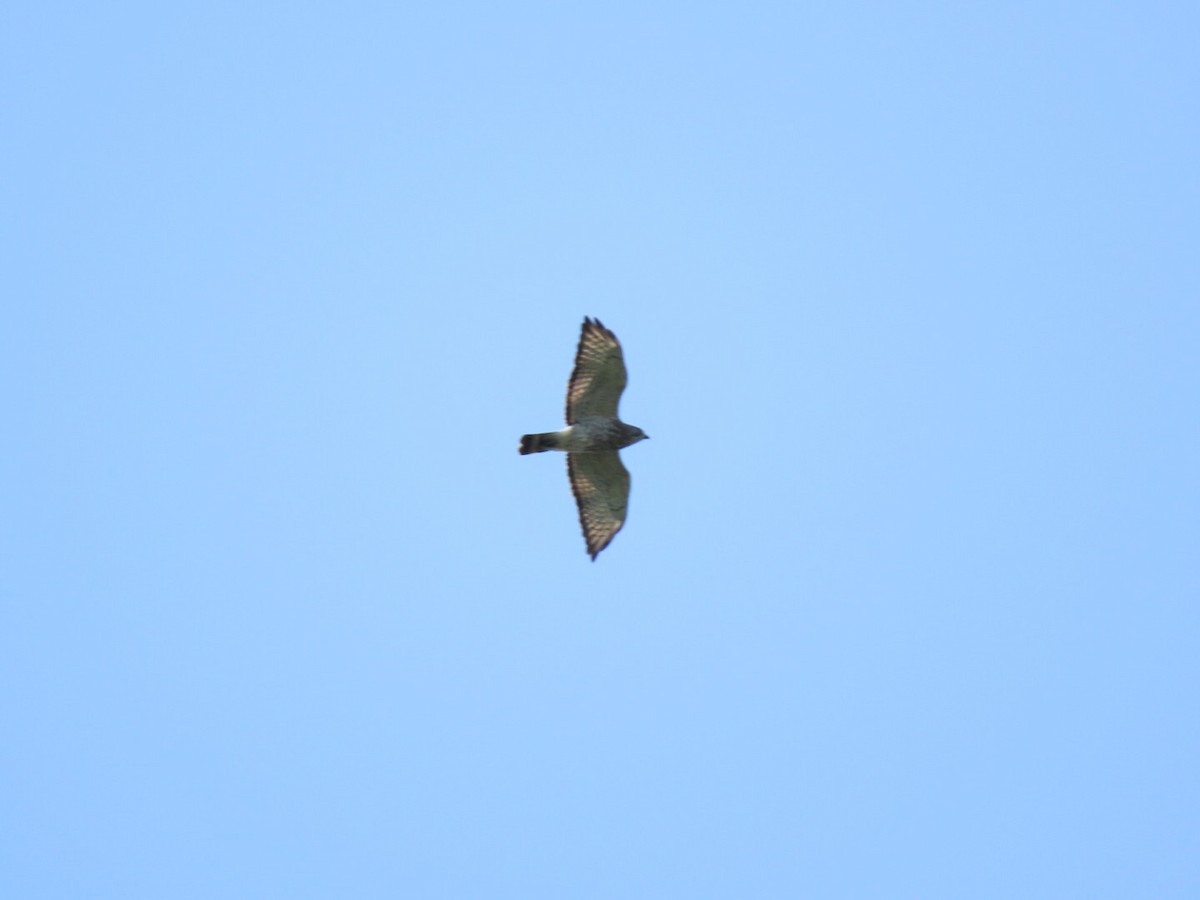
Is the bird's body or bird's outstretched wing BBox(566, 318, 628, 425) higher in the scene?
bird's outstretched wing BBox(566, 318, 628, 425)

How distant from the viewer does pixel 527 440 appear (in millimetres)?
22969

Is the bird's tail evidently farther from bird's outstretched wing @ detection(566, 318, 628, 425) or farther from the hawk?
bird's outstretched wing @ detection(566, 318, 628, 425)

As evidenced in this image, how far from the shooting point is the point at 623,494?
2344cm

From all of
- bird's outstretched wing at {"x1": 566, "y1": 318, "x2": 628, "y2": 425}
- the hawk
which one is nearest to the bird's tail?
the hawk

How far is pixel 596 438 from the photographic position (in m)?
22.8

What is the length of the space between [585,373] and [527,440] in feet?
4.82

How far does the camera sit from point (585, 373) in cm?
2234

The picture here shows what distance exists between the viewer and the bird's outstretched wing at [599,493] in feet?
76.2

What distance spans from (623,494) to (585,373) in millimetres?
2206

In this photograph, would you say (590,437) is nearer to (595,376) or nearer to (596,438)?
(596,438)

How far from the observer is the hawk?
2217cm

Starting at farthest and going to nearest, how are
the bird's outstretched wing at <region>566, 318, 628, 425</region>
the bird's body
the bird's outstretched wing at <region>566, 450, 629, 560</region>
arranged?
1. the bird's outstretched wing at <region>566, 450, 629, 560</region>
2. the bird's body
3. the bird's outstretched wing at <region>566, 318, 628, 425</region>

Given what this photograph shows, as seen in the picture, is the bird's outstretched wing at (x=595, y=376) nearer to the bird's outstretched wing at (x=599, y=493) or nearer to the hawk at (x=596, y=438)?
the hawk at (x=596, y=438)

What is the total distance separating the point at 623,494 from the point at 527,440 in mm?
1755
